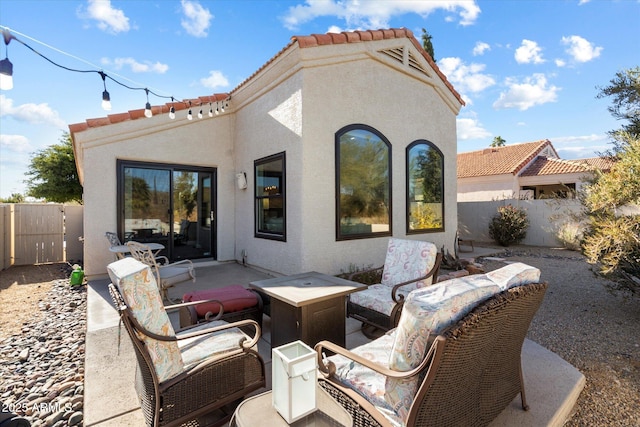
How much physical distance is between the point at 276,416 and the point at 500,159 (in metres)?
23.3

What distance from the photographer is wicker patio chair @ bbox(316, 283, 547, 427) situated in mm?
1523

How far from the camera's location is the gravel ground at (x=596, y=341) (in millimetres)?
2609

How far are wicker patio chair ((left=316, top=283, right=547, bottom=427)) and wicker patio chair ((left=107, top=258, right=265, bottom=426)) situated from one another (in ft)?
2.55

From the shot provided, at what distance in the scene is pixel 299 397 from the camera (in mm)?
1600

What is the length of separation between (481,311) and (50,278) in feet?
32.6

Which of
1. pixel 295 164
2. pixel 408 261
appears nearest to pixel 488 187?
pixel 295 164

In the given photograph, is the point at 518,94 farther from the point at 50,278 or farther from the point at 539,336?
the point at 50,278

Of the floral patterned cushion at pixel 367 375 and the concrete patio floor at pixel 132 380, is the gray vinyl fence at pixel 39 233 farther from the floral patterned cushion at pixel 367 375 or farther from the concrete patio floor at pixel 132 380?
the floral patterned cushion at pixel 367 375

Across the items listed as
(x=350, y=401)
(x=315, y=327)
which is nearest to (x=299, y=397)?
(x=350, y=401)

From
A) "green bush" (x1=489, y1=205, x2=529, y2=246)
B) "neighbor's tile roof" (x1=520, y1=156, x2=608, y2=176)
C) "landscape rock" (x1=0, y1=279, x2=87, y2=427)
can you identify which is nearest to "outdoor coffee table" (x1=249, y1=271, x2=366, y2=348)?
"landscape rock" (x1=0, y1=279, x2=87, y2=427)

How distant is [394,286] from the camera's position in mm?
3799

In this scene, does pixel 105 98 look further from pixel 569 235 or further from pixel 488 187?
pixel 488 187

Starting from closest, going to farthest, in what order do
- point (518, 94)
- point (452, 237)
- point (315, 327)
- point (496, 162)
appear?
1. point (315, 327)
2. point (452, 237)
3. point (496, 162)
4. point (518, 94)

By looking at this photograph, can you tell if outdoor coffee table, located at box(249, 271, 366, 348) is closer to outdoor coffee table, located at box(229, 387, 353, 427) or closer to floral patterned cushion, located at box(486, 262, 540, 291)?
outdoor coffee table, located at box(229, 387, 353, 427)
